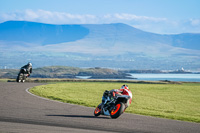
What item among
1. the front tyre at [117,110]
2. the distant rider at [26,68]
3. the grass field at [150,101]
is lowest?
the grass field at [150,101]

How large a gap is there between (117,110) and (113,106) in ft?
1.58

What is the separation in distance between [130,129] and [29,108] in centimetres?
696

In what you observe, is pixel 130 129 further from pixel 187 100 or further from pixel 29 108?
pixel 187 100

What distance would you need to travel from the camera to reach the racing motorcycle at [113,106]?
17.2 m

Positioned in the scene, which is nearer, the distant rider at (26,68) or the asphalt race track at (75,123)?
the asphalt race track at (75,123)

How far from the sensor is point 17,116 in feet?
56.2

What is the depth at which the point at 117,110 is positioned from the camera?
1730cm

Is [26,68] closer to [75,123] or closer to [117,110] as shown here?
A: [117,110]

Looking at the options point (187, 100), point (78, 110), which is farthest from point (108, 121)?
point (187, 100)

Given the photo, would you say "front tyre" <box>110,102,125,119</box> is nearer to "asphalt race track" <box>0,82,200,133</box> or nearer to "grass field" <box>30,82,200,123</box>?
"asphalt race track" <box>0,82,200,133</box>

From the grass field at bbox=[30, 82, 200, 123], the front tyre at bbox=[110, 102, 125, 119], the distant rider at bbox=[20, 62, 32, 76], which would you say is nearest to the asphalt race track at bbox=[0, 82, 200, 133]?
the front tyre at bbox=[110, 102, 125, 119]

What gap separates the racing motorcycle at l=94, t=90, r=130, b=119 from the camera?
56.5 feet

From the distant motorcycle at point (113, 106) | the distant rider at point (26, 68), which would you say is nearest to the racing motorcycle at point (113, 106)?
the distant motorcycle at point (113, 106)

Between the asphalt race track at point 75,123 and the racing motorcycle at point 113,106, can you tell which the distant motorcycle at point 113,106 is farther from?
the asphalt race track at point 75,123
